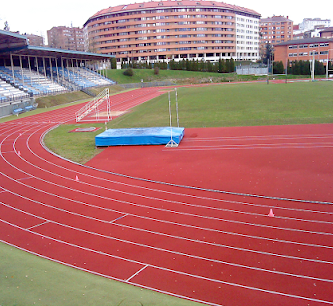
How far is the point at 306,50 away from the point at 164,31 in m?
41.9

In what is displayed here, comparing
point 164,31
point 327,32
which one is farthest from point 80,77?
point 327,32

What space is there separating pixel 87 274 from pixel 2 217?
4756 millimetres

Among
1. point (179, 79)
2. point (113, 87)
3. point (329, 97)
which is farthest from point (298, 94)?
point (179, 79)

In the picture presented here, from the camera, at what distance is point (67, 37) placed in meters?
169

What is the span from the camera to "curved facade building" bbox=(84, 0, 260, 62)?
341ft

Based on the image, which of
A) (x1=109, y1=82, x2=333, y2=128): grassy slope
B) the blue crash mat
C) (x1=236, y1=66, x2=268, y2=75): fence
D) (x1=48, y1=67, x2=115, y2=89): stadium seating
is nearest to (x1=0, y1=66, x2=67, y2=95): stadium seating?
(x1=48, y1=67, x2=115, y2=89): stadium seating

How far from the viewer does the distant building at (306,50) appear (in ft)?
288

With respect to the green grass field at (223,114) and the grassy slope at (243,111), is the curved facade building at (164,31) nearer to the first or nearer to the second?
the green grass field at (223,114)

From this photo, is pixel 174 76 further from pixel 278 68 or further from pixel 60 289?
pixel 60 289

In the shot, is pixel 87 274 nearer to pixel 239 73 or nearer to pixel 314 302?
pixel 314 302

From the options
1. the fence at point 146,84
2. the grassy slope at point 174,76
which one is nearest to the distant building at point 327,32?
A: the grassy slope at point 174,76

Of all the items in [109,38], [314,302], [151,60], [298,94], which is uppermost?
[109,38]

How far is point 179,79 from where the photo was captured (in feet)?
265

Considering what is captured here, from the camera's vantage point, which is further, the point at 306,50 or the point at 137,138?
the point at 306,50
